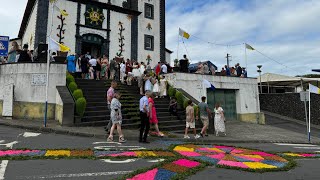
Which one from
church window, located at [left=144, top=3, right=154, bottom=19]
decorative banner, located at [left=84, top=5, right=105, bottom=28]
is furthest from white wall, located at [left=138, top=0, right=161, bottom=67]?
decorative banner, located at [left=84, top=5, right=105, bottom=28]

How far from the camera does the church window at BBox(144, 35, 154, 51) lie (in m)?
27.4

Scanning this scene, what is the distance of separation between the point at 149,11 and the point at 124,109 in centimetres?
1677

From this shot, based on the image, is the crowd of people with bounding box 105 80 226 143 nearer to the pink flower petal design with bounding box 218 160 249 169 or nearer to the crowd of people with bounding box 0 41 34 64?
the pink flower petal design with bounding box 218 160 249 169

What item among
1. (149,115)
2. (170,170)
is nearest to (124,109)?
(149,115)

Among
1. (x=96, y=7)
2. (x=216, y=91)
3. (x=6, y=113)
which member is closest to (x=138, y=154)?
(x=6, y=113)

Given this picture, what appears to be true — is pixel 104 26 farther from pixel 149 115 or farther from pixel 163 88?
pixel 149 115

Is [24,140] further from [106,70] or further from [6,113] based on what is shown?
[106,70]

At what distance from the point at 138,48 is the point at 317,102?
17.3 meters

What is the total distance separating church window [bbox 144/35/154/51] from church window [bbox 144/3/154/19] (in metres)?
2.13

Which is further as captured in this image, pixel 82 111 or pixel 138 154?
pixel 82 111

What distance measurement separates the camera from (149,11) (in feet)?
93.4

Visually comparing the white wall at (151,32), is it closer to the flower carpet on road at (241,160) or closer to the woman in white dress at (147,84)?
the woman in white dress at (147,84)

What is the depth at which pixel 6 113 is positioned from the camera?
1384 centimetres

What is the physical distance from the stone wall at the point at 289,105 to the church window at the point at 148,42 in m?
12.5
